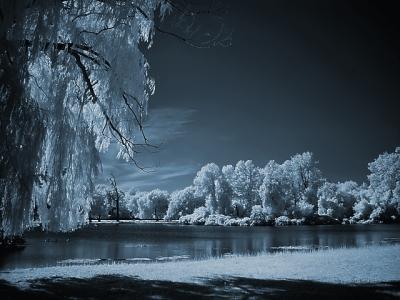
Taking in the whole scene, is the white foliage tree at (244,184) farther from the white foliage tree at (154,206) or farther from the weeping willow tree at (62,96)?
the weeping willow tree at (62,96)

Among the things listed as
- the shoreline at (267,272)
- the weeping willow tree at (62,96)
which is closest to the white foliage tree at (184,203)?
the shoreline at (267,272)

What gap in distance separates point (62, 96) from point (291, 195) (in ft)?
273

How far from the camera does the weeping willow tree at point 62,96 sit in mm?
5805

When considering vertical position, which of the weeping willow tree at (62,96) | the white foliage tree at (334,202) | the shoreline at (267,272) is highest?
the white foliage tree at (334,202)

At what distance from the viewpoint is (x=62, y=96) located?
7.30 metres

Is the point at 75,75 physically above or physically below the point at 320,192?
below

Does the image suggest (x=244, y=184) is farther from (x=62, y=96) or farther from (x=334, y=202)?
(x=62, y=96)

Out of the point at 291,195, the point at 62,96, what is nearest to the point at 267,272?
the point at 62,96

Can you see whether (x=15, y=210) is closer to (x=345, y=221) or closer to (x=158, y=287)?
(x=158, y=287)

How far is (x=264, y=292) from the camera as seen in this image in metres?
9.64

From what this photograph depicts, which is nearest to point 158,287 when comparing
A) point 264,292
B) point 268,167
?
point 264,292

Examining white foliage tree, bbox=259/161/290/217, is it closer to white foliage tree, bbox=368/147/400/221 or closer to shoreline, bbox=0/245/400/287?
white foliage tree, bbox=368/147/400/221

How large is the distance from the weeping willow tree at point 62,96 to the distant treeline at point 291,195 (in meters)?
74.9

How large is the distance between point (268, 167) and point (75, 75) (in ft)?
259
